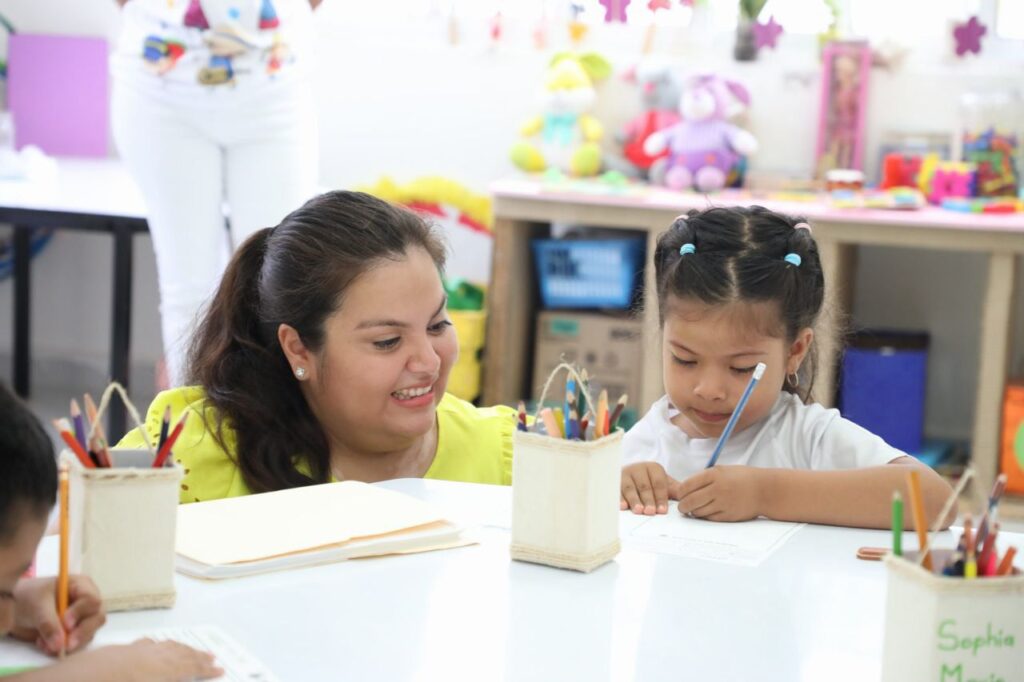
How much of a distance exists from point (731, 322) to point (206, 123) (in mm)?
1579

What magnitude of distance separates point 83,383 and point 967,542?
4044mm

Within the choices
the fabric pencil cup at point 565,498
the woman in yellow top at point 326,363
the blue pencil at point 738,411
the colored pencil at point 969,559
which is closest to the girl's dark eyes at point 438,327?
the woman in yellow top at point 326,363

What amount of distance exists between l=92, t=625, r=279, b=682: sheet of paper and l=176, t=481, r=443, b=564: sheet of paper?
0.14 m


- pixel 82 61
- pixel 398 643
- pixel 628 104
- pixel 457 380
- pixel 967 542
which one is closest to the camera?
pixel 967 542

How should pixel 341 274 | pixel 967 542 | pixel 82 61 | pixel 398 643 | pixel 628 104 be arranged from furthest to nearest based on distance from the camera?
pixel 82 61
pixel 628 104
pixel 341 274
pixel 398 643
pixel 967 542

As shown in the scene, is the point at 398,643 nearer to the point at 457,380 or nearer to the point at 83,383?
the point at 457,380

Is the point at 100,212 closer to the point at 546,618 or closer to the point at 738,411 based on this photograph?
the point at 738,411

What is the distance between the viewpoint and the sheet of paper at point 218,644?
3.22 feet

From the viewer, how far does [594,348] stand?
12.4 feet

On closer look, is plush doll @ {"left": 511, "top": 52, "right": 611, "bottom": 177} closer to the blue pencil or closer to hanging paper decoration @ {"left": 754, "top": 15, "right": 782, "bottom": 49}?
hanging paper decoration @ {"left": 754, "top": 15, "right": 782, "bottom": 49}

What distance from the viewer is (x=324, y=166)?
14.3ft

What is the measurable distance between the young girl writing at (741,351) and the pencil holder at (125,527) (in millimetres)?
564

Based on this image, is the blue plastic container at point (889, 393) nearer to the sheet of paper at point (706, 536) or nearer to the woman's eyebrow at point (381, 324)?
the woman's eyebrow at point (381, 324)

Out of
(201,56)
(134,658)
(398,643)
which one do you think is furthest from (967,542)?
(201,56)
